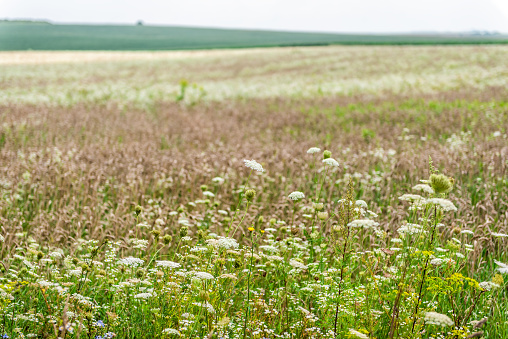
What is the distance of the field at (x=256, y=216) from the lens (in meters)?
2.62

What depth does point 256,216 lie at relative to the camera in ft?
16.0

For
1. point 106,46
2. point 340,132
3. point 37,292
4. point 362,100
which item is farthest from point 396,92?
point 106,46

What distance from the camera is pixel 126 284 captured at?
2.57 m

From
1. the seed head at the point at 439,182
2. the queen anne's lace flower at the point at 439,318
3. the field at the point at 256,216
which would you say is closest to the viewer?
the queen anne's lace flower at the point at 439,318

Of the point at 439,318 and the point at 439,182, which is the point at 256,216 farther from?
the point at 439,318

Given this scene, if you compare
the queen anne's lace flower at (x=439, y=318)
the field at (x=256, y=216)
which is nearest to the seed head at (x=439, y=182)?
the field at (x=256, y=216)

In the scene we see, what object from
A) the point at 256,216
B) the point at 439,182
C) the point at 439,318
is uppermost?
the point at 439,182

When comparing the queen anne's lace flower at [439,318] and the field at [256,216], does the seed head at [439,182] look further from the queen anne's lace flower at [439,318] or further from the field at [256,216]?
the queen anne's lace flower at [439,318]

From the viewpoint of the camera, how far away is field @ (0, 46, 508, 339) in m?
2.62

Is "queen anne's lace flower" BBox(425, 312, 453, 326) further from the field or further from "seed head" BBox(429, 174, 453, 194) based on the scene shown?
"seed head" BBox(429, 174, 453, 194)

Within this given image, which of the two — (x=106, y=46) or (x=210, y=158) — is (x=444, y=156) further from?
(x=106, y=46)

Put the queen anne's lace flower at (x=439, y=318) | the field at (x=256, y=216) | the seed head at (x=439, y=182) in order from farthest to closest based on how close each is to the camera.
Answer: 1. the field at (x=256, y=216)
2. the seed head at (x=439, y=182)
3. the queen anne's lace flower at (x=439, y=318)

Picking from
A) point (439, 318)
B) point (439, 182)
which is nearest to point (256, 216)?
point (439, 182)

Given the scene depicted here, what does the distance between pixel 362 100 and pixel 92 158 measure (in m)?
10.2
